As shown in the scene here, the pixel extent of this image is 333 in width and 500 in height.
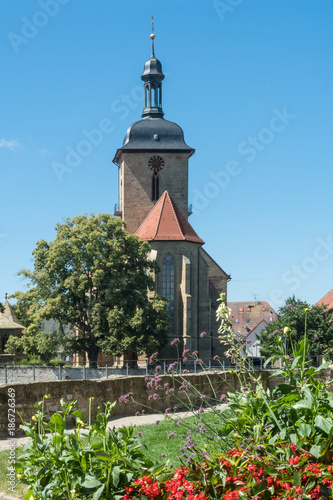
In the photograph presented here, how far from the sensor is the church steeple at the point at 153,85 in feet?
201

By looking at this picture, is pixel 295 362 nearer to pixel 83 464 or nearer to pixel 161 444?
pixel 83 464

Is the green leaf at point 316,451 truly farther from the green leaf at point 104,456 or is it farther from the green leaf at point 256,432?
the green leaf at point 104,456

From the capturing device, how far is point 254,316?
3735 inches

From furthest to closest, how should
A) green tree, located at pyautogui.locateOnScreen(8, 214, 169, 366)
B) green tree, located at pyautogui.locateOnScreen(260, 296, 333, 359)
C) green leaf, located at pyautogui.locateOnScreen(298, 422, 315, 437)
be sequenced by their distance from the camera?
green tree, located at pyautogui.locateOnScreen(260, 296, 333, 359) → green tree, located at pyautogui.locateOnScreen(8, 214, 169, 366) → green leaf, located at pyautogui.locateOnScreen(298, 422, 315, 437)

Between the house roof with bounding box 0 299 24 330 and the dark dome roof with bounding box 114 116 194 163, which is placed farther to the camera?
the dark dome roof with bounding box 114 116 194 163

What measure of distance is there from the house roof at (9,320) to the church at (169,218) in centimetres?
1209

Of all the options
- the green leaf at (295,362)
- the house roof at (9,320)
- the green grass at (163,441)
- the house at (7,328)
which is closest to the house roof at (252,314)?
the house roof at (9,320)

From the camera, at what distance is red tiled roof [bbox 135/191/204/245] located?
51.9 m

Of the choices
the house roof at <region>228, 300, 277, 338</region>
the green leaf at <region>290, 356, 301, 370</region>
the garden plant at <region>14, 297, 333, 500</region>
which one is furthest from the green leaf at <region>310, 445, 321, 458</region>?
the house roof at <region>228, 300, 277, 338</region>

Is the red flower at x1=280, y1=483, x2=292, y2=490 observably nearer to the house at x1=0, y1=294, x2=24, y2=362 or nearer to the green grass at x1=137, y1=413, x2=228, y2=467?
the green grass at x1=137, y1=413, x2=228, y2=467

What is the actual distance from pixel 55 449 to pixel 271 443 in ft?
5.79

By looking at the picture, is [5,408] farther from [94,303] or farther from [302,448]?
[94,303]

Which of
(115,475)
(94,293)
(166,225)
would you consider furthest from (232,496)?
(166,225)

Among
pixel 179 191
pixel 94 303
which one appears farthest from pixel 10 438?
pixel 179 191
